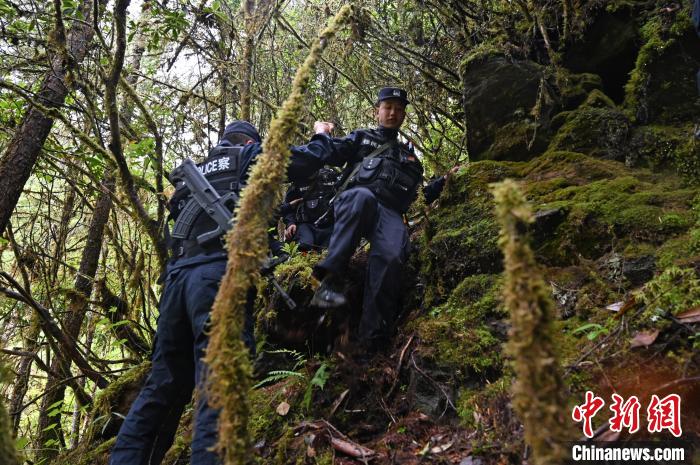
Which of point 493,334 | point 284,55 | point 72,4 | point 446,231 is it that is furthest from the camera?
point 284,55

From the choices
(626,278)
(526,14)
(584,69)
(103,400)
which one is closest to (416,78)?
(526,14)

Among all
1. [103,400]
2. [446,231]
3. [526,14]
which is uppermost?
[526,14]

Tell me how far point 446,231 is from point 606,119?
6.63 feet

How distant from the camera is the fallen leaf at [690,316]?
240cm

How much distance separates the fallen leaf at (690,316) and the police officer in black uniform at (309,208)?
4334 mm

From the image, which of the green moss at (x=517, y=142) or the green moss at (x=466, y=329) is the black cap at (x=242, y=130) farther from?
the green moss at (x=517, y=142)

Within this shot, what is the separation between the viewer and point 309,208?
22.0 feet

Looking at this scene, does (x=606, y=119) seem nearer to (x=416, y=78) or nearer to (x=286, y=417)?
(x=416, y=78)

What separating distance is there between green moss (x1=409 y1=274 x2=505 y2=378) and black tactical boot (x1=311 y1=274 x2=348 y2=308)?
0.67 m

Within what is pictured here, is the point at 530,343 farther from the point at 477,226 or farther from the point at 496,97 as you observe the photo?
the point at 496,97

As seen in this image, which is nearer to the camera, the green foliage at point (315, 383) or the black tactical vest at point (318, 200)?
the green foliage at point (315, 383)

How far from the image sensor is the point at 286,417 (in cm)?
391

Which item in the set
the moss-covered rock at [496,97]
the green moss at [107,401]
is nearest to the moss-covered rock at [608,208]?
the moss-covered rock at [496,97]

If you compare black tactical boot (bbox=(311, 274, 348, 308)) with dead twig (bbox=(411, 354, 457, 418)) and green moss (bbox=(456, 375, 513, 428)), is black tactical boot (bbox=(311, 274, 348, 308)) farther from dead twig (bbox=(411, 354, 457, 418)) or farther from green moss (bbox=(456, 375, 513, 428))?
green moss (bbox=(456, 375, 513, 428))
